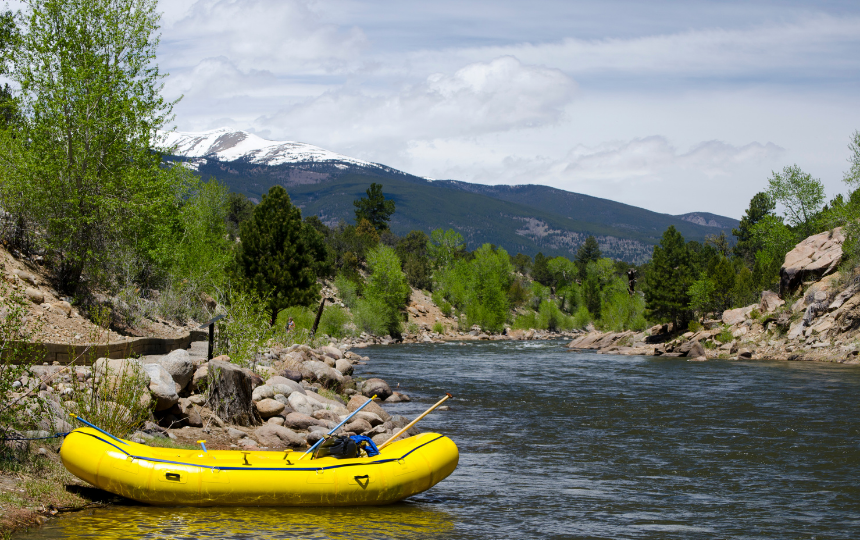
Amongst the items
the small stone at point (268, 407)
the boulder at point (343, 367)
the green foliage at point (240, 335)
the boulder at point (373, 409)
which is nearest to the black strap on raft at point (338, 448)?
the small stone at point (268, 407)

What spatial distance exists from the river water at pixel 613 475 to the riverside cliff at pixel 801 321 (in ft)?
43.8

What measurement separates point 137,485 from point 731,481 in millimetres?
10262

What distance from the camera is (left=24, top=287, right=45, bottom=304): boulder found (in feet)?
59.7

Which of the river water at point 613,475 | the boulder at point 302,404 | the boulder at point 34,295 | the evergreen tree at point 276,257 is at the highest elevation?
the evergreen tree at point 276,257

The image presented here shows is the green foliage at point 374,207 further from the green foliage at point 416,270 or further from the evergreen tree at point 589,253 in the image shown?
the evergreen tree at point 589,253

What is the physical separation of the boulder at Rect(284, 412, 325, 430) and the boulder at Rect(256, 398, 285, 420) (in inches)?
12.4

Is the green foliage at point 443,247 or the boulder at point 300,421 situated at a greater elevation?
the green foliage at point 443,247

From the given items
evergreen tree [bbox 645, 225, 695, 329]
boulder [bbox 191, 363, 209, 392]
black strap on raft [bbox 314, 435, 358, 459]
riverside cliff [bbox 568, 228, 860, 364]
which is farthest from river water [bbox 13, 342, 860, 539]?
evergreen tree [bbox 645, 225, 695, 329]

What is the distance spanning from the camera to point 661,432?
18250 millimetres

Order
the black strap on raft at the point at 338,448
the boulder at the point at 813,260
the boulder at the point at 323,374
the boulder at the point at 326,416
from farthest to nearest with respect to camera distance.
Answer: the boulder at the point at 813,260 < the boulder at the point at 323,374 < the boulder at the point at 326,416 < the black strap on raft at the point at 338,448

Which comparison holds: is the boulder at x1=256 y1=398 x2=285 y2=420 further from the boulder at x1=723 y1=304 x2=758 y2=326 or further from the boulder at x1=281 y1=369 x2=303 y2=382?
the boulder at x1=723 y1=304 x2=758 y2=326

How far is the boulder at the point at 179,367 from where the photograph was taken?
1433cm

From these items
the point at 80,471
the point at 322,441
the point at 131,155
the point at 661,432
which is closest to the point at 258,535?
the point at 322,441

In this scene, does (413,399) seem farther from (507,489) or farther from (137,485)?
(137,485)
